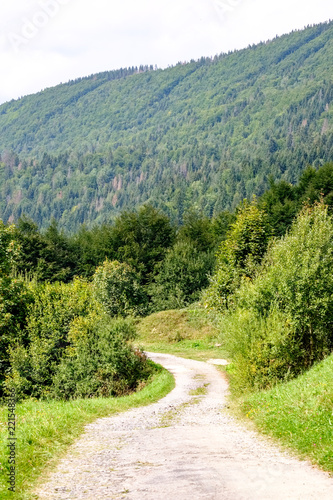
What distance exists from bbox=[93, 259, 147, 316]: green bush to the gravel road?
48.0m

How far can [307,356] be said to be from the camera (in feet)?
90.9

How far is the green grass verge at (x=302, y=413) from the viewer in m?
13.4

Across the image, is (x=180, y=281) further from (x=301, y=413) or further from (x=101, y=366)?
(x=301, y=413)

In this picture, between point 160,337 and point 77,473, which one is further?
point 160,337

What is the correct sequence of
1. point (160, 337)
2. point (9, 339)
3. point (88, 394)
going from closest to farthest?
1. point (88, 394)
2. point (9, 339)
3. point (160, 337)

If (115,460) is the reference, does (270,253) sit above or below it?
above

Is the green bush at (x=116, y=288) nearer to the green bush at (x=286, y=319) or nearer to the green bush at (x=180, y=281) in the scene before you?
the green bush at (x=180, y=281)

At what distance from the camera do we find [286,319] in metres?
27.3

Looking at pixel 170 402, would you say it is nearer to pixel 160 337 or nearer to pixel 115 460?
pixel 115 460

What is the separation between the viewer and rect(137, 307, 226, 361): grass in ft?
181

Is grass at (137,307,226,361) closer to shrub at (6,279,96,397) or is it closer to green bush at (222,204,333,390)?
shrub at (6,279,96,397)

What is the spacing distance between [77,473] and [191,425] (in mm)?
8082

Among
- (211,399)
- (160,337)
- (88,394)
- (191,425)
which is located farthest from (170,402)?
(160,337)

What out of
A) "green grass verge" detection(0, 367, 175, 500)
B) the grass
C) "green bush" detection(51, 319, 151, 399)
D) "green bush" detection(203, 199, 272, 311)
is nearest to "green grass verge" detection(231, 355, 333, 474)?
"green grass verge" detection(0, 367, 175, 500)
